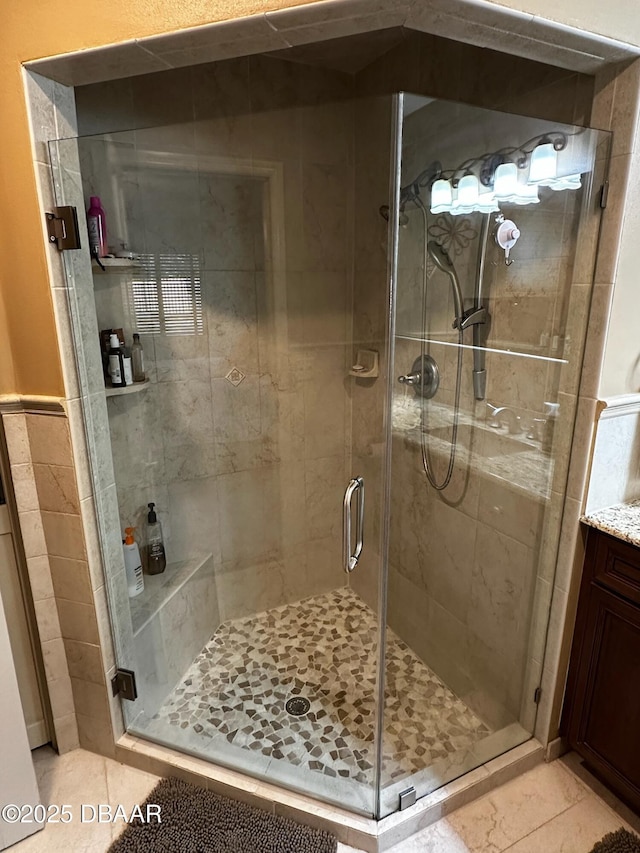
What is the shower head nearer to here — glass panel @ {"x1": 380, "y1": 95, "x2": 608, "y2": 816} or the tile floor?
glass panel @ {"x1": 380, "y1": 95, "x2": 608, "y2": 816}

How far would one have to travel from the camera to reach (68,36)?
46.9 inches

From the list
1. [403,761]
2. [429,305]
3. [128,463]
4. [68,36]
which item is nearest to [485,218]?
[429,305]

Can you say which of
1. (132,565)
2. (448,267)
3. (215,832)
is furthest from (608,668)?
(132,565)

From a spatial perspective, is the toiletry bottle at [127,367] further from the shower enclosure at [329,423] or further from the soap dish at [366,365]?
the soap dish at [366,365]

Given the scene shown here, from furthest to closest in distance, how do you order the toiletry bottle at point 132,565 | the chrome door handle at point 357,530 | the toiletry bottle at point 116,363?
the toiletry bottle at point 132,565 < the toiletry bottle at point 116,363 < the chrome door handle at point 357,530

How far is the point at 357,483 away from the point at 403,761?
0.92m

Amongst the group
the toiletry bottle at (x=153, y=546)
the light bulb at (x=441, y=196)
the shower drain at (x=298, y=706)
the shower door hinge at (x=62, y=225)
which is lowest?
the shower drain at (x=298, y=706)

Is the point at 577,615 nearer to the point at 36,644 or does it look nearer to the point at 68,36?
the point at 36,644

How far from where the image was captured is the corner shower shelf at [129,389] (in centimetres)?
179

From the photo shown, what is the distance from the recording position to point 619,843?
56.2 inches

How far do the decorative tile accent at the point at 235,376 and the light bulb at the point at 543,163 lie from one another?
1323 millimetres

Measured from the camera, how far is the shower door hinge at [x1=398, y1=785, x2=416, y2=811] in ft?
4.87

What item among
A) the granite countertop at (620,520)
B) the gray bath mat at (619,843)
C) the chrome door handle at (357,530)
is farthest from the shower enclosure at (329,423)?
the gray bath mat at (619,843)

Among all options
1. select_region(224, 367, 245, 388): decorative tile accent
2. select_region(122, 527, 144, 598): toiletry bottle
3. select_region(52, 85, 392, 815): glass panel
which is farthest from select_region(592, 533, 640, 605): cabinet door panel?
select_region(122, 527, 144, 598): toiletry bottle
